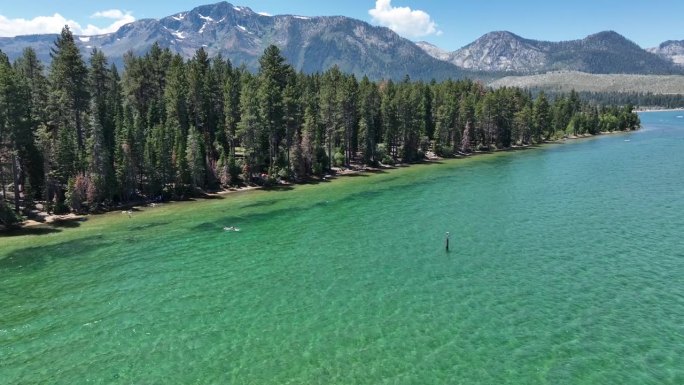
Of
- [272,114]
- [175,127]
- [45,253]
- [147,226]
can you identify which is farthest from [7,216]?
[272,114]

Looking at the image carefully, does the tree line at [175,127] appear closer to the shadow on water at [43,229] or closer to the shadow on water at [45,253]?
the shadow on water at [43,229]

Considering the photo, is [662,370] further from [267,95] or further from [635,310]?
[267,95]

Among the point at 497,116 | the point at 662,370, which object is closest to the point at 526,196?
the point at 662,370

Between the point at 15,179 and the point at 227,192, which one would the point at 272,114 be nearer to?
the point at 227,192

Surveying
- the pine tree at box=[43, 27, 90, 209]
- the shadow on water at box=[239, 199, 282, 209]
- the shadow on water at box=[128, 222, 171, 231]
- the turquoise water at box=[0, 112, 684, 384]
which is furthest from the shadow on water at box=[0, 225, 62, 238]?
the shadow on water at box=[239, 199, 282, 209]

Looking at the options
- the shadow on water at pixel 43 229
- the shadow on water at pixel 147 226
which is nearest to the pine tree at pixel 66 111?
the shadow on water at pixel 43 229

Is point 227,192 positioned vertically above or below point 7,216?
below
